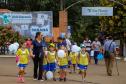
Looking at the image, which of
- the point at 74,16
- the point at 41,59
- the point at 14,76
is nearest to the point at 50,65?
the point at 41,59

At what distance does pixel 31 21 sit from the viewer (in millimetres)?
41062

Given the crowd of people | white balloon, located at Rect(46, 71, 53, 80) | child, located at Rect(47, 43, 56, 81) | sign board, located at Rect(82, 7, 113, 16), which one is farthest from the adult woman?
sign board, located at Rect(82, 7, 113, 16)

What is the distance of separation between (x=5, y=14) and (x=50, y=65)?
23975 mm

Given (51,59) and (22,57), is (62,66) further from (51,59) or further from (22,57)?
(22,57)

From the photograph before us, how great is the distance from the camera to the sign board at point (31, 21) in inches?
1599

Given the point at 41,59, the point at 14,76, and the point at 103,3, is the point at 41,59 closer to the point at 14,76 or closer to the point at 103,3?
the point at 14,76

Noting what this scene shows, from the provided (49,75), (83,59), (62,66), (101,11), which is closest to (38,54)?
(49,75)

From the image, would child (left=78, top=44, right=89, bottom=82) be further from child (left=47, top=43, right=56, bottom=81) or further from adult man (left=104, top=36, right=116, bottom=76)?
adult man (left=104, top=36, right=116, bottom=76)

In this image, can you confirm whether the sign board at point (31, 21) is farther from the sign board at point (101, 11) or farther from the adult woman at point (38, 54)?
the adult woman at point (38, 54)

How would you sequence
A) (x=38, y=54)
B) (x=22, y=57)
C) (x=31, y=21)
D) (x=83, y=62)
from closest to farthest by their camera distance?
(x=22, y=57) < (x=38, y=54) < (x=83, y=62) < (x=31, y=21)

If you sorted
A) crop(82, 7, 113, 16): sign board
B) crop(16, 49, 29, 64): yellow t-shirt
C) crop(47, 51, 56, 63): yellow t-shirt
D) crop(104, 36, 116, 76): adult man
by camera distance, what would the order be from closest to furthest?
crop(16, 49, 29, 64): yellow t-shirt < crop(47, 51, 56, 63): yellow t-shirt < crop(104, 36, 116, 76): adult man < crop(82, 7, 113, 16): sign board

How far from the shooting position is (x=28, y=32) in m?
41.0

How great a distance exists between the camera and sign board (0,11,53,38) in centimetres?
4062

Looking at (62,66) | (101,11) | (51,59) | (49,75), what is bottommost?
(49,75)
